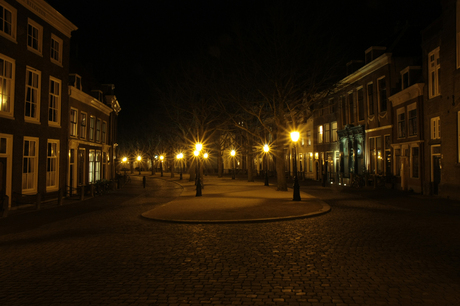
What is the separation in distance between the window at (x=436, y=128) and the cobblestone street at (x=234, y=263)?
1095 cm

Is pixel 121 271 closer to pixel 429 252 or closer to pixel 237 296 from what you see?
pixel 237 296

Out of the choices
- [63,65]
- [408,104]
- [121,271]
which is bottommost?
[121,271]

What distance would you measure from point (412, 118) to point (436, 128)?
3046mm

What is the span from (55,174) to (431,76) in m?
22.9

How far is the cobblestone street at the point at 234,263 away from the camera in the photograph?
5516 millimetres

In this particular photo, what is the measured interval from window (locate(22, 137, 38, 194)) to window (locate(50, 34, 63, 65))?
5.07 m

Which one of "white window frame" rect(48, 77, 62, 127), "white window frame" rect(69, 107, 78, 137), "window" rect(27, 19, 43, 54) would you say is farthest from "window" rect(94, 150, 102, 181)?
"window" rect(27, 19, 43, 54)

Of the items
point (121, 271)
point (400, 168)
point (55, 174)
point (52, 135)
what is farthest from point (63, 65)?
point (400, 168)

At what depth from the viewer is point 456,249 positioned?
8328 millimetres

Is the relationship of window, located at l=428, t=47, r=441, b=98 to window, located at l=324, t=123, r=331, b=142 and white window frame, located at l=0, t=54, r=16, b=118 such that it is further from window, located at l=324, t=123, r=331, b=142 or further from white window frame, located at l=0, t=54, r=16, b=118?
white window frame, located at l=0, t=54, r=16, b=118

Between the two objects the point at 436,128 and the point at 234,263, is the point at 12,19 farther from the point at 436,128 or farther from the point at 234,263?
the point at 436,128

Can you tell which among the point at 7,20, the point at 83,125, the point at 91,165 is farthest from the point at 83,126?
the point at 7,20

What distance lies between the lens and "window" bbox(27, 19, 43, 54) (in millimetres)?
19281

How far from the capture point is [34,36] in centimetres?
1981
